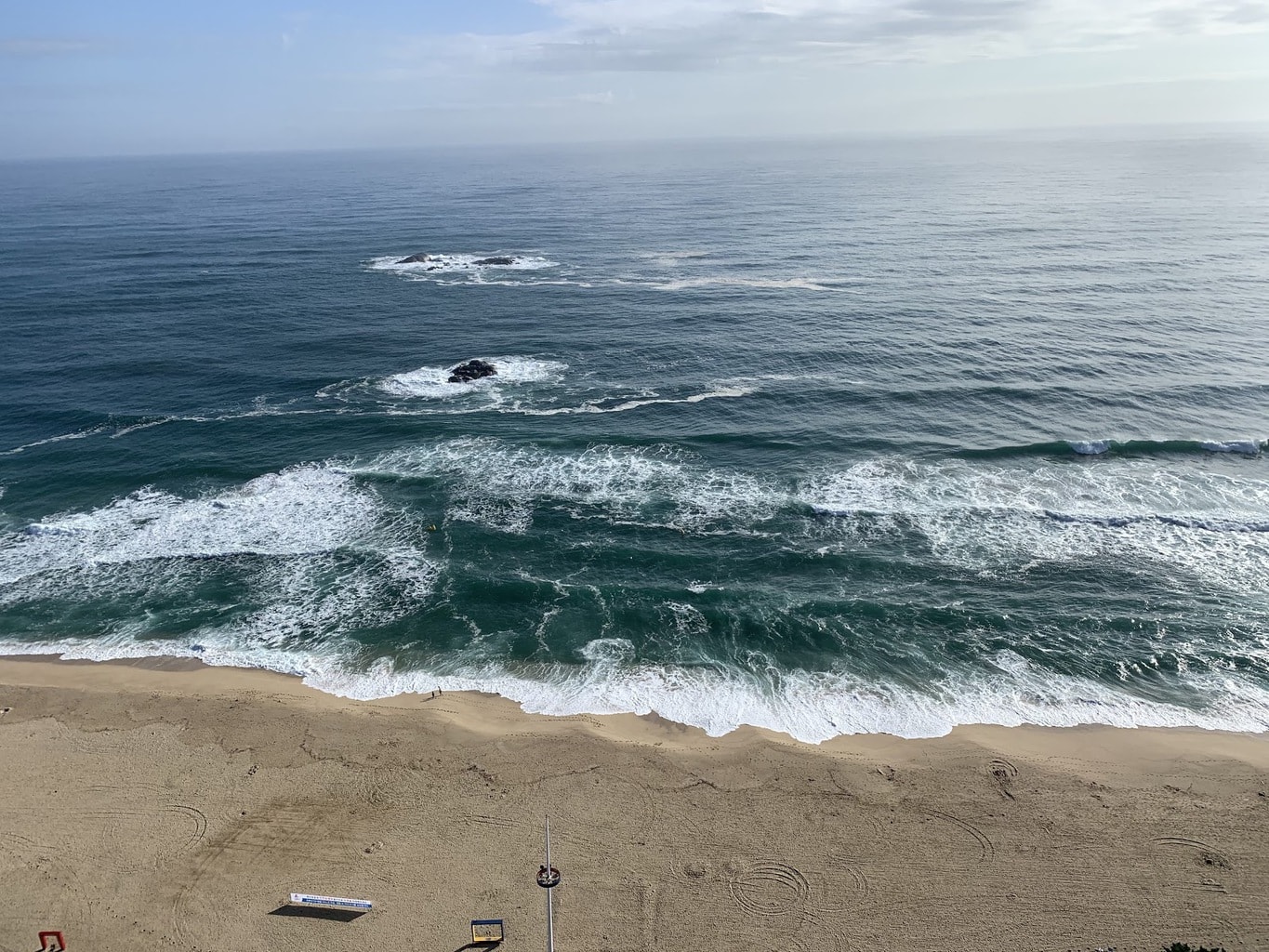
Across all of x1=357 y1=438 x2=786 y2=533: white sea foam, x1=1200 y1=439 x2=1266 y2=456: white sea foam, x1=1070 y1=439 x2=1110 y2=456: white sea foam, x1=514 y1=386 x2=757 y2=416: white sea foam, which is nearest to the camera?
x1=357 y1=438 x2=786 y2=533: white sea foam

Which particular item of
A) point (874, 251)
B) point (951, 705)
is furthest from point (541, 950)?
point (874, 251)

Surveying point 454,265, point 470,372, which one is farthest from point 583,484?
point 454,265

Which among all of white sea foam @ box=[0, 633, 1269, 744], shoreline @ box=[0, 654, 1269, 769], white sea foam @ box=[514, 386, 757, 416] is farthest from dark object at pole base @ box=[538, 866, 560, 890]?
white sea foam @ box=[514, 386, 757, 416]

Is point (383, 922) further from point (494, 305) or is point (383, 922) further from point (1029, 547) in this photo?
point (494, 305)

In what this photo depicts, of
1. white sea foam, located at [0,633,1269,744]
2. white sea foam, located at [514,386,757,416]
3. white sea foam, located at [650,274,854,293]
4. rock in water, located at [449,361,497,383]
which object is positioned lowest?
white sea foam, located at [0,633,1269,744]

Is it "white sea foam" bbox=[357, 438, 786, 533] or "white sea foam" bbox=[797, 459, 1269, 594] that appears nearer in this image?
"white sea foam" bbox=[797, 459, 1269, 594]

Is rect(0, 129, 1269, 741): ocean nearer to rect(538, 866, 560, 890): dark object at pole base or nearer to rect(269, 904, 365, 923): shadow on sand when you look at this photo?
rect(538, 866, 560, 890): dark object at pole base
